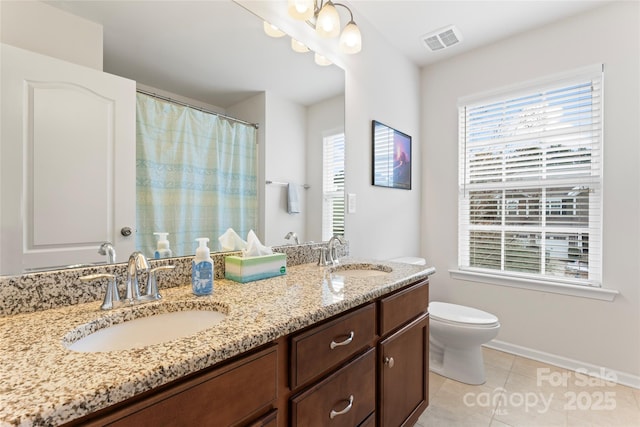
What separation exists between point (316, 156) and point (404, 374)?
1227mm

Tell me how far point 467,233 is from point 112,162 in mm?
2643

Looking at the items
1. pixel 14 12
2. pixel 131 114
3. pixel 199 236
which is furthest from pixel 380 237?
pixel 14 12

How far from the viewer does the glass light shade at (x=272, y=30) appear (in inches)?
58.9

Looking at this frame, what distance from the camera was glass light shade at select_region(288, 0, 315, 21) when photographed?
1.46m

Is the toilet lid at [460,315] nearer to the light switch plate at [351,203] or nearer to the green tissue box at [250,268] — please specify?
the light switch plate at [351,203]

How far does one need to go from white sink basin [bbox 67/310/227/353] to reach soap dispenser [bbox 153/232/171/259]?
29 centimetres

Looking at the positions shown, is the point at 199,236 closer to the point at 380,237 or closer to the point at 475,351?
the point at 380,237

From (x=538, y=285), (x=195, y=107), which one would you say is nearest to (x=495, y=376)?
(x=538, y=285)

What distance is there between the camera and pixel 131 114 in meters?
1.04

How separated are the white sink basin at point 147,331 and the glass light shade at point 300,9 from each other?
4.69 ft

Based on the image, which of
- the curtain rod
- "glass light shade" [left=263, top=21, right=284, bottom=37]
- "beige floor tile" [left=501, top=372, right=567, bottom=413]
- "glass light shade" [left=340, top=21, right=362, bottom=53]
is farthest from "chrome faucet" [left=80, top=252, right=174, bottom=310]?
"beige floor tile" [left=501, top=372, right=567, bottom=413]

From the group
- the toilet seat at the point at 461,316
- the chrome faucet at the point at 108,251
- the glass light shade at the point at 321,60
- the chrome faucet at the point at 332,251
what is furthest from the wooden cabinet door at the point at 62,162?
the toilet seat at the point at 461,316

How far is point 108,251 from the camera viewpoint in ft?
3.23

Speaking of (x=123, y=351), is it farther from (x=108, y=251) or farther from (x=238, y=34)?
(x=238, y=34)
